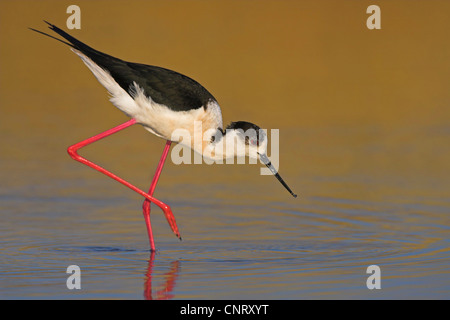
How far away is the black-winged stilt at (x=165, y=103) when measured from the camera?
23.0ft

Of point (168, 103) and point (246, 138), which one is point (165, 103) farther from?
point (246, 138)

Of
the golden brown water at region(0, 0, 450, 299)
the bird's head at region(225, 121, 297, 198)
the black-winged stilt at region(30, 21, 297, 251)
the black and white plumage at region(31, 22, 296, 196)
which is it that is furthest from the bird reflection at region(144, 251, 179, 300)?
the bird's head at region(225, 121, 297, 198)

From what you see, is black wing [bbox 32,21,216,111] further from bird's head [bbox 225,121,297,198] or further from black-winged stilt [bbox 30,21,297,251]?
bird's head [bbox 225,121,297,198]

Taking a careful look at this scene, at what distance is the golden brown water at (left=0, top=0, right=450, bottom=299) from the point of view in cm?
607

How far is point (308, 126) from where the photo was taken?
39.5ft

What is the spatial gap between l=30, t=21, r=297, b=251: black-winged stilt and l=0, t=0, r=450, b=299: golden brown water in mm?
694

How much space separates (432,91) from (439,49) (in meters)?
1.69

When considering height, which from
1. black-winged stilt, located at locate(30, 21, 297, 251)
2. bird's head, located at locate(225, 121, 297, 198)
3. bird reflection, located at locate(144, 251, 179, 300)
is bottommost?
bird reflection, located at locate(144, 251, 179, 300)

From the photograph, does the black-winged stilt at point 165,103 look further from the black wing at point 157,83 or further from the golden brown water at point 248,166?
the golden brown water at point 248,166

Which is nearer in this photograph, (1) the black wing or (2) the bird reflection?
(2) the bird reflection

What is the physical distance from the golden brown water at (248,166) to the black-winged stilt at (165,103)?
2.28 feet

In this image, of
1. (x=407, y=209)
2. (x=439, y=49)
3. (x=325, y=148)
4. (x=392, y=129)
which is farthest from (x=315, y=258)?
(x=439, y=49)

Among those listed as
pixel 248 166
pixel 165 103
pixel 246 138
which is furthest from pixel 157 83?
pixel 248 166

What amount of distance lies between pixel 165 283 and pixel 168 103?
1.71 meters
